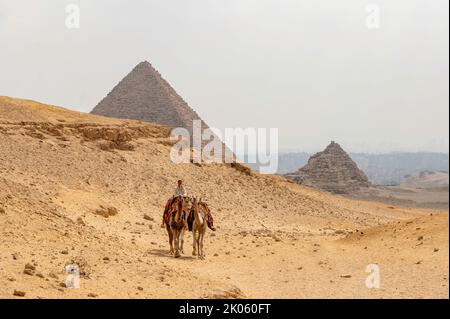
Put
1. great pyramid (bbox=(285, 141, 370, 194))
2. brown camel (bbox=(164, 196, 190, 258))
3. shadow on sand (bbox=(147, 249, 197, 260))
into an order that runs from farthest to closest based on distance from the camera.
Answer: great pyramid (bbox=(285, 141, 370, 194)), shadow on sand (bbox=(147, 249, 197, 260)), brown camel (bbox=(164, 196, 190, 258))

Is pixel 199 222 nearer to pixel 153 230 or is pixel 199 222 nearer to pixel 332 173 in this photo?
pixel 153 230

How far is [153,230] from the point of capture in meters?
19.0

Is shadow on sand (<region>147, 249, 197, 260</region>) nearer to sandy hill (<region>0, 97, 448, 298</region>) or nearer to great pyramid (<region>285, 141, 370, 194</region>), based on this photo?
sandy hill (<region>0, 97, 448, 298</region>)

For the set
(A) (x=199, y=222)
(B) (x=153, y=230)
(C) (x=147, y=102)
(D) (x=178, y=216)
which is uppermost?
(C) (x=147, y=102)

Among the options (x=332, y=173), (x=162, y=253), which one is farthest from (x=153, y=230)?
(x=332, y=173)

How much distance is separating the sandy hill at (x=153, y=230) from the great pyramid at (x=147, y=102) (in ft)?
40.4

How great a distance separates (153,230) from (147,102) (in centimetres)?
3136

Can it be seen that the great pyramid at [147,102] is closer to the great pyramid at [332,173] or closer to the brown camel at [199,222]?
the great pyramid at [332,173]

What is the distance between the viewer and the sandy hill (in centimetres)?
980

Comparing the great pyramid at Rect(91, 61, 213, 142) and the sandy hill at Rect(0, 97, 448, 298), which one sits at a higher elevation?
the great pyramid at Rect(91, 61, 213, 142)

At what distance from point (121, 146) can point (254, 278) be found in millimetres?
20979

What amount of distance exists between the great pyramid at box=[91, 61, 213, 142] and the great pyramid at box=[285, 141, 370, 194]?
58.3 ft

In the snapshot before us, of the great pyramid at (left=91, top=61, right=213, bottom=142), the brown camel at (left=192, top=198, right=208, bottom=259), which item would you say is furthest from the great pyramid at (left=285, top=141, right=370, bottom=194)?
the brown camel at (left=192, top=198, right=208, bottom=259)

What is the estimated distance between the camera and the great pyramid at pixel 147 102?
47.1m
